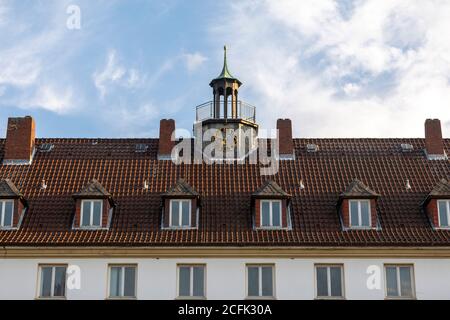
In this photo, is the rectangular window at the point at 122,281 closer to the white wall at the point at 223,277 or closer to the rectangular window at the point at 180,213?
the white wall at the point at 223,277

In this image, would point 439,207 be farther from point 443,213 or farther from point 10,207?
point 10,207

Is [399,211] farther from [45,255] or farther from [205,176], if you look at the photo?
[45,255]

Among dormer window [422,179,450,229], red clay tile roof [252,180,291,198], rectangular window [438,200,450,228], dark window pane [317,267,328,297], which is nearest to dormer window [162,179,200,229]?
red clay tile roof [252,180,291,198]

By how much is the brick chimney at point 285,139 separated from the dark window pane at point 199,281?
933 cm

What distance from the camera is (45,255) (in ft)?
120

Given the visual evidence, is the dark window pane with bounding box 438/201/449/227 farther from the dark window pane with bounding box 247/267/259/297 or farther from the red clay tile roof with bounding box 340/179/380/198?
the dark window pane with bounding box 247/267/259/297

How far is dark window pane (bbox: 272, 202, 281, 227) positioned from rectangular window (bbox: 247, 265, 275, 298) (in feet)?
7.33

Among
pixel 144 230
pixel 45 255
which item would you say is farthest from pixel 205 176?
pixel 45 255

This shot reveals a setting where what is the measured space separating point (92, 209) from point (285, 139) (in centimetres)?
1126

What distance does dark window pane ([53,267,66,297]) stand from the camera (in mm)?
36312

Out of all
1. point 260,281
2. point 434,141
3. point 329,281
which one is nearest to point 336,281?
point 329,281

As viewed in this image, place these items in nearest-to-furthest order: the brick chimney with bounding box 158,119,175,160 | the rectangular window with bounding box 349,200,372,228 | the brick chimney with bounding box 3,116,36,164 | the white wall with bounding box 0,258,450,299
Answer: the white wall with bounding box 0,258,450,299 < the rectangular window with bounding box 349,200,372,228 < the brick chimney with bounding box 3,116,36,164 < the brick chimney with bounding box 158,119,175,160

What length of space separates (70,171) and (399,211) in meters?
16.0

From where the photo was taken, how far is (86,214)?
38.3 m
